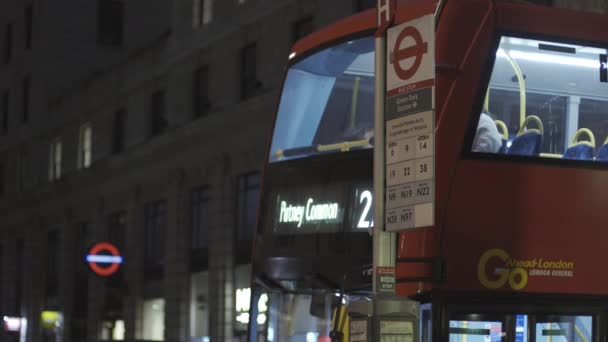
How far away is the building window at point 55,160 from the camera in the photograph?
171 ft

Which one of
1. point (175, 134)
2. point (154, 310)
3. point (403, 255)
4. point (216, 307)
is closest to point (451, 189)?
point (403, 255)

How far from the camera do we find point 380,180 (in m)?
10.4

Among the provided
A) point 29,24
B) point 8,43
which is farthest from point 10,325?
point 8,43

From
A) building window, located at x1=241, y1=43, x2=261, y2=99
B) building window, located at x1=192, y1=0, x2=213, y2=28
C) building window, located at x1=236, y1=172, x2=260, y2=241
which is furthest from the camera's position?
building window, located at x1=192, y1=0, x2=213, y2=28

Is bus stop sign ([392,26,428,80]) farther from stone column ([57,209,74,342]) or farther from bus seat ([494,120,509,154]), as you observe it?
stone column ([57,209,74,342])

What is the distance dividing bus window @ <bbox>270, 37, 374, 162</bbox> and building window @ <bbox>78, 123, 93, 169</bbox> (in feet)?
114

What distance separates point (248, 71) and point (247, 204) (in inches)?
146

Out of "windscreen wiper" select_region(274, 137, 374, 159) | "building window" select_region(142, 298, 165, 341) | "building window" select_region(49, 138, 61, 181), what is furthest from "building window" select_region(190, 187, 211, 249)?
"windscreen wiper" select_region(274, 137, 374, 159)

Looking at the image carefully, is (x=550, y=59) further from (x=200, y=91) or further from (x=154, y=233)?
(x=154, y=233)

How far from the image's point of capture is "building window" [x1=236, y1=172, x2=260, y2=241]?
1328 inches

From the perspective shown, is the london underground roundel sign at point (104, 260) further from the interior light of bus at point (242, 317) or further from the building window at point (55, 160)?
the building window at point (55, 160)

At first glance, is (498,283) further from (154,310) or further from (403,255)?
(154,310)

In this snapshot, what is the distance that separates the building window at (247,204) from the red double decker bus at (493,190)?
20.9 m

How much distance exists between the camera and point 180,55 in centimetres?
3881
